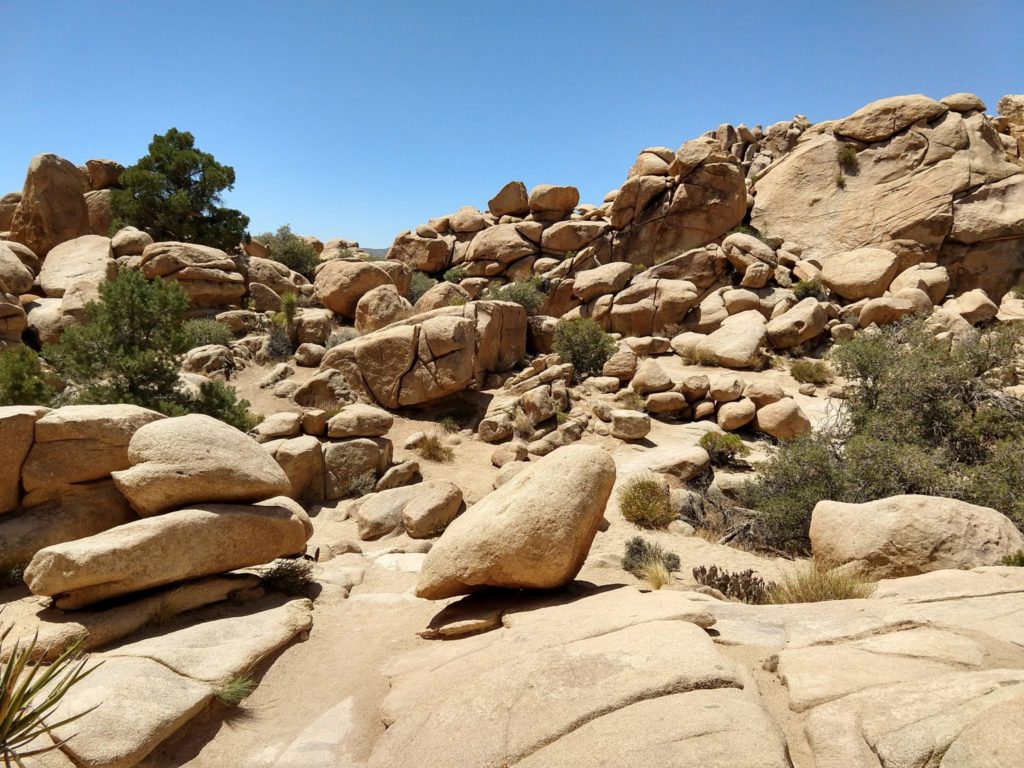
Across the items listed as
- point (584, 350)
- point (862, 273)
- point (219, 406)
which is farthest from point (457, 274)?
point (862, 273)

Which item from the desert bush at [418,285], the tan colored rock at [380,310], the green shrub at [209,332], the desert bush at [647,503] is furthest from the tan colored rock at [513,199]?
the desert bush at [647,503]

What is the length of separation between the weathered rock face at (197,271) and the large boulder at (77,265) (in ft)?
5.26

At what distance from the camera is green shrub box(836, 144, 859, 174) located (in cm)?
2795

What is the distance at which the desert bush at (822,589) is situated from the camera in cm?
572

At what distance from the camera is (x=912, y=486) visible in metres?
9.61

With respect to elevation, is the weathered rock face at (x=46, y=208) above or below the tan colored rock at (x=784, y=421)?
above

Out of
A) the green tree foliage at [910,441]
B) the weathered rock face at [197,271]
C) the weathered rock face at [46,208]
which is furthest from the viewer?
the weathered rock face at [46,208]

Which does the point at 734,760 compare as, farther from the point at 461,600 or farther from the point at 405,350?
the point at 405,350

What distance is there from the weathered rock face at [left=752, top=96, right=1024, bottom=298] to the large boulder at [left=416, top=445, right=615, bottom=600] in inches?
1006

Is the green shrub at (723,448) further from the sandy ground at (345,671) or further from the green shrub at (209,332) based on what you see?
the green shrub at (209,332)

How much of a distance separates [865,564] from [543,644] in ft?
15.0

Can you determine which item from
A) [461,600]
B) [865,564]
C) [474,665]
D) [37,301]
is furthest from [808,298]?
[37,301]

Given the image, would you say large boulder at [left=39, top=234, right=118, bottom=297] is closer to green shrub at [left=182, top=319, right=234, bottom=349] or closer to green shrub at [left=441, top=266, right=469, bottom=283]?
green shrub at [left=182, top=319, right=234, bottom=349]

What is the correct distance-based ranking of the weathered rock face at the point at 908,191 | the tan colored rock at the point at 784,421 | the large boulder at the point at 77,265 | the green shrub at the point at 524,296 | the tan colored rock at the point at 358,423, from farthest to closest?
the green shrub at the point at 524,296 → the weathered rock face at the point at 908,191 → the large boulder at the point at 77,265 → the tan colored rock at the point at 784,421 → the tan colored rock at the point at 358,423
